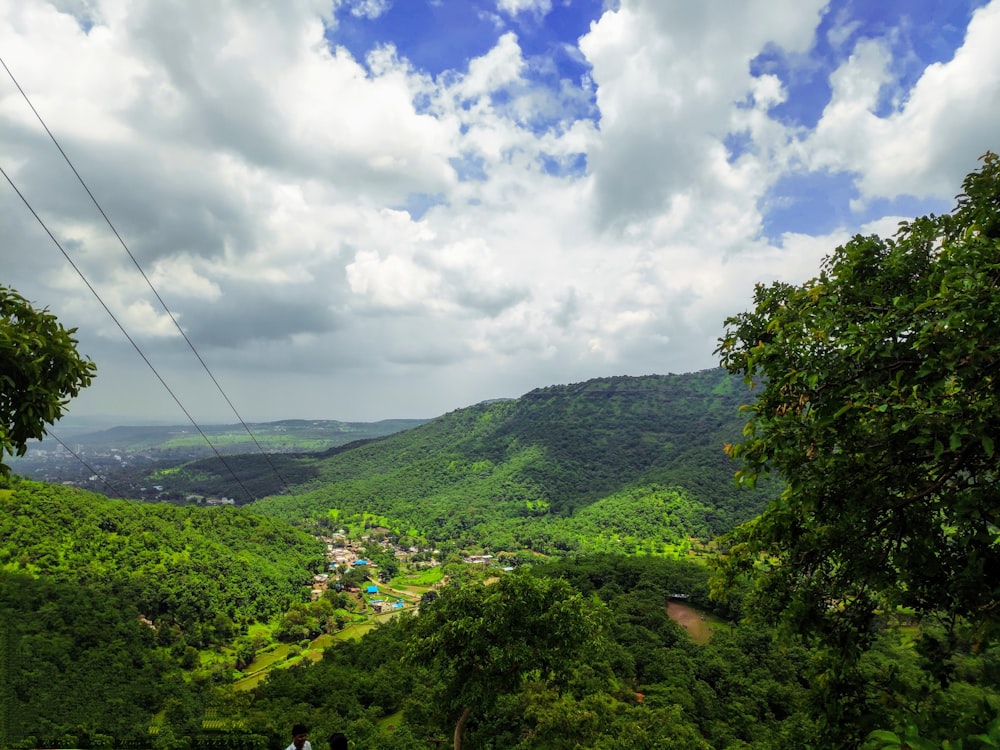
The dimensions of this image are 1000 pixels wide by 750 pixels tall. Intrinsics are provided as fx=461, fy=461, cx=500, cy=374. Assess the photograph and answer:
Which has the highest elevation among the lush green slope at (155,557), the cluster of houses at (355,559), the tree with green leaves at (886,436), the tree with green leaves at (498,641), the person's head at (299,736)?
the tree with green leaves at (886,436)

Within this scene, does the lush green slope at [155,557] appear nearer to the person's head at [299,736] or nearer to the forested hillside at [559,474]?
the person's head at [299,736]

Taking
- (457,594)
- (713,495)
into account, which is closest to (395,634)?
(457,594)

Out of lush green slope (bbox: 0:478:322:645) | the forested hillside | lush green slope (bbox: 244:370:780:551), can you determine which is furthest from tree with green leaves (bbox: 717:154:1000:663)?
lush green slope (bbox: 244:370:780:551)

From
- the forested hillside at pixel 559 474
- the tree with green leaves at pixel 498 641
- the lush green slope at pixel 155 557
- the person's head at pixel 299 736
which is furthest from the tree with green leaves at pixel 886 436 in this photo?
the forested hillside at pixel 559 474

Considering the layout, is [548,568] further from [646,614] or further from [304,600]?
[304,600]

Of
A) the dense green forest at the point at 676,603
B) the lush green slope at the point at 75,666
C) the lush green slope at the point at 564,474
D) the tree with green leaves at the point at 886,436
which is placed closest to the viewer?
the tree with green leaves at the point at 886,436

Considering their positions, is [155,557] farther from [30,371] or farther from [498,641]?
[30,371]
